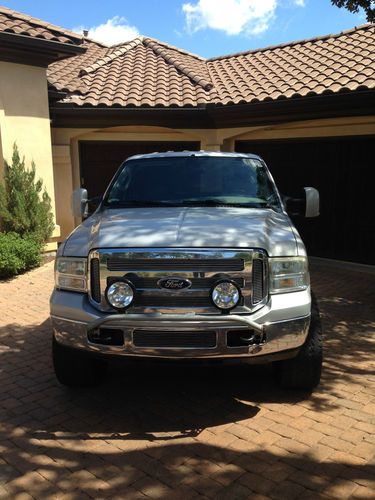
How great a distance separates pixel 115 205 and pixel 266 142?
666 cm

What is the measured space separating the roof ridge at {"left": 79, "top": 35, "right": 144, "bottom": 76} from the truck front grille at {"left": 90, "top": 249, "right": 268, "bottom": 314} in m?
9.88

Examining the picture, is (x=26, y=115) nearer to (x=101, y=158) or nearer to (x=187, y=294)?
(x=101, y=158)

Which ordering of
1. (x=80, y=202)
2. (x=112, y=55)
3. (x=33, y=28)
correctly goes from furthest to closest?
(x=112, y=55)
(x=33, y=28)
(x=80, y=202)

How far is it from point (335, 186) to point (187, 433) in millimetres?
7209

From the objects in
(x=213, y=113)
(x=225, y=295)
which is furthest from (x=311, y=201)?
(x=213, y=113)

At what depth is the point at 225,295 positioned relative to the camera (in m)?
3.35

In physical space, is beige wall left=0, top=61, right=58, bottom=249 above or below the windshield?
above

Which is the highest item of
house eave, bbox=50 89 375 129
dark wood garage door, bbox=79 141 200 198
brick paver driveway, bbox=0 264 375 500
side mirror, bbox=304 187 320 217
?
house eave, bbox=50 89 375 129

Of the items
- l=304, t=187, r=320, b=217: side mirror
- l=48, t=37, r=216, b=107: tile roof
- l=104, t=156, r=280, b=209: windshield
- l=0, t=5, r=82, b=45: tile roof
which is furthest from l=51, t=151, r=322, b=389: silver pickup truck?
l=48, t=37, r=216, b=107: tile roof

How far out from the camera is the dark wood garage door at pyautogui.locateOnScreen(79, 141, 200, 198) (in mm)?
11211

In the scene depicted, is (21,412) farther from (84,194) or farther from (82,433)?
(84,194)

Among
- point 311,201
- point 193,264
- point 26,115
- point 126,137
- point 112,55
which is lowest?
point 193,264

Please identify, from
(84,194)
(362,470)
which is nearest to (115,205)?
(84,194)

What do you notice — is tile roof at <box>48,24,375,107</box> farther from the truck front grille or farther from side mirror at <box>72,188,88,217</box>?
the truck front grille
